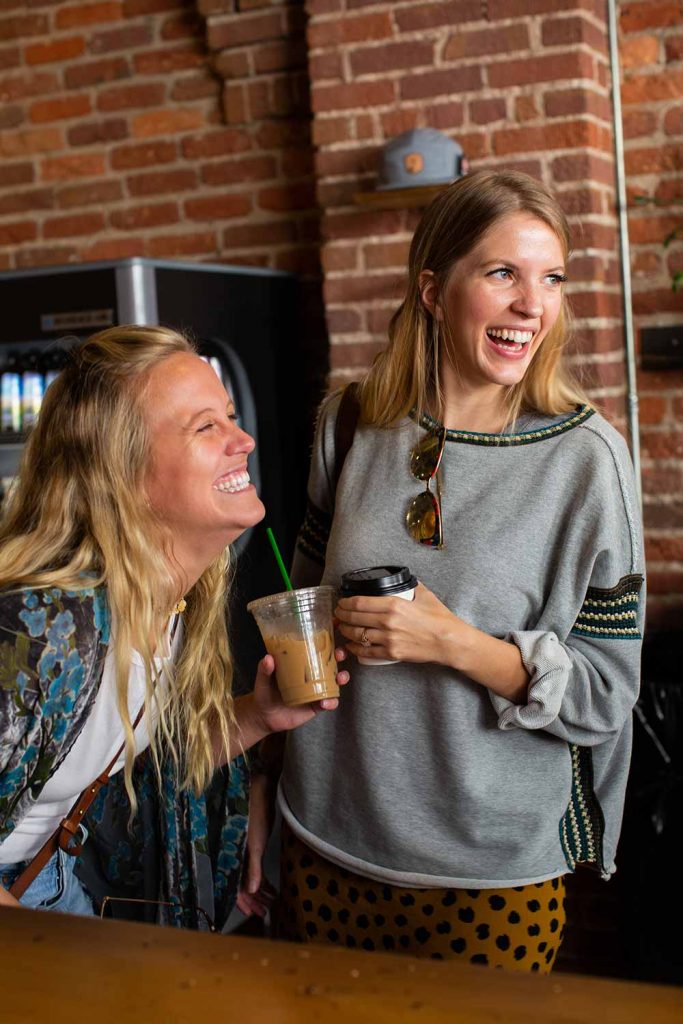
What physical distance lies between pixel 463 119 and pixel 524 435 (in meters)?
1.48

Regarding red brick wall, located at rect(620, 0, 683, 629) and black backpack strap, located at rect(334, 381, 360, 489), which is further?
red brick wall, located at rect(620, 0, 683, 629)

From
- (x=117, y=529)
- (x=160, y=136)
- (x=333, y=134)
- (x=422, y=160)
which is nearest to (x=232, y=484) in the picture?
(x=117, y=529)

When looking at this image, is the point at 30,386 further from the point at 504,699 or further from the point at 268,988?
the point at 268,988

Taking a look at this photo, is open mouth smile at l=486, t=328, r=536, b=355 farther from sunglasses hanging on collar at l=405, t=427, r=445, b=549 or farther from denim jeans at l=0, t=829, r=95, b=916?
denim jeans at l=0, t=829, r=95, b=916

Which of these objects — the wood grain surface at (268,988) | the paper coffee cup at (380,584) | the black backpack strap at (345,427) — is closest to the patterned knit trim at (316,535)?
the black backpack strap at (345,427)

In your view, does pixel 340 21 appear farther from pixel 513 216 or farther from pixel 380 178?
pixel 513 216

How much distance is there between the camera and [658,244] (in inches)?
117

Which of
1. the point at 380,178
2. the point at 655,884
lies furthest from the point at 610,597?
the point at 380,178

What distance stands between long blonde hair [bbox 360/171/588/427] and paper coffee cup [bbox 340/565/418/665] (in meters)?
0.31

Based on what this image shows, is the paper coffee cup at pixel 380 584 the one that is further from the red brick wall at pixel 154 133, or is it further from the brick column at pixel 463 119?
the red brick wall at pixel 154 133

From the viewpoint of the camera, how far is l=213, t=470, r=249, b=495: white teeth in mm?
1563

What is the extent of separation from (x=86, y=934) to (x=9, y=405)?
7.31ft

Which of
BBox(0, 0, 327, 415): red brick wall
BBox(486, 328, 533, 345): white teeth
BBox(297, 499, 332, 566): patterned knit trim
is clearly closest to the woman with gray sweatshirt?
BBox(486, 328, 533, 345): white teeth

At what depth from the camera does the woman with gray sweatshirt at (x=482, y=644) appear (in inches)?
61.2
